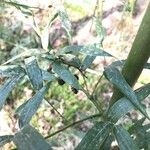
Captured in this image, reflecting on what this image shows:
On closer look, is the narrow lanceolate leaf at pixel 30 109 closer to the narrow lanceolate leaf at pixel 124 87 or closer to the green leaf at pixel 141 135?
Answer: the narrow lanceolate leaf at pixel 124 87

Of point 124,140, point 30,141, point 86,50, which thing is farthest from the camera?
point 86,50

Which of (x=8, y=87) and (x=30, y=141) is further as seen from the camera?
(x=8, y=87)

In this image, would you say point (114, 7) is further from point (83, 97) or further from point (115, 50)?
point (83, 97)

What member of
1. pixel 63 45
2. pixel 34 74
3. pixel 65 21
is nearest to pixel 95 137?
pixel 34 74

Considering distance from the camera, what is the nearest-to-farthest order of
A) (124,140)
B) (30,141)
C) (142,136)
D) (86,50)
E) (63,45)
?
(30,141) < (124,140) < (86,50) < (142,136) < (63,45)

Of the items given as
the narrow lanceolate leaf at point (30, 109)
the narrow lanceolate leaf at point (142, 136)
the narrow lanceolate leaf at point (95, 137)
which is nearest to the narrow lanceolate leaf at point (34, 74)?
the narrow lanceolate leaf at point (30, 109)

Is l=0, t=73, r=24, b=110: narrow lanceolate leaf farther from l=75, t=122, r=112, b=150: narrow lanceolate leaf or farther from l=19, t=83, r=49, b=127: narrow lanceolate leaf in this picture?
l=75, t=122, r=112, b=150: narrow lanceolate leaf

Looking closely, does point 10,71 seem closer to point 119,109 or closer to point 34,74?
point 34,74
